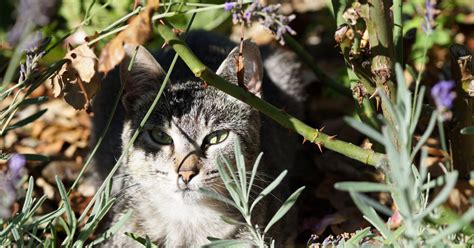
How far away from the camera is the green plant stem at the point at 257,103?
7.81 ft

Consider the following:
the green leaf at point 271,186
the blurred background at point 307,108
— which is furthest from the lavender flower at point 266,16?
the blurred background at point 307,108

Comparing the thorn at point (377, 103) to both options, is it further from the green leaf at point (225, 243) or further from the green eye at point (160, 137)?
the green leaf at point (225, 243)

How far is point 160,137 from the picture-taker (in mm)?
2914

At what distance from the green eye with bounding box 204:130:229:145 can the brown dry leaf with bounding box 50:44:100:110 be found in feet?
1.66

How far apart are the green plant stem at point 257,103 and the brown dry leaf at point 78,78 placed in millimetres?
289

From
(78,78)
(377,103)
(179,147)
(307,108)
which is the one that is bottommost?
(307,108)

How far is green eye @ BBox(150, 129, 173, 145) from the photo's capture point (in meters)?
2.90

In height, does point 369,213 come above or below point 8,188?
below

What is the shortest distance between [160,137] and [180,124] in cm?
10

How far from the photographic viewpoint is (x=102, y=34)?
2.55 metres

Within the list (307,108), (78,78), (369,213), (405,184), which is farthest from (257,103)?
(307,108)

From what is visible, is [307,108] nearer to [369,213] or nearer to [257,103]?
[257,103]

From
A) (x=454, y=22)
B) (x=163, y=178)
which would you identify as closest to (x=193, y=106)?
(x=163, y=178)

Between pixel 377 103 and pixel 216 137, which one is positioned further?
pixel 216 137
